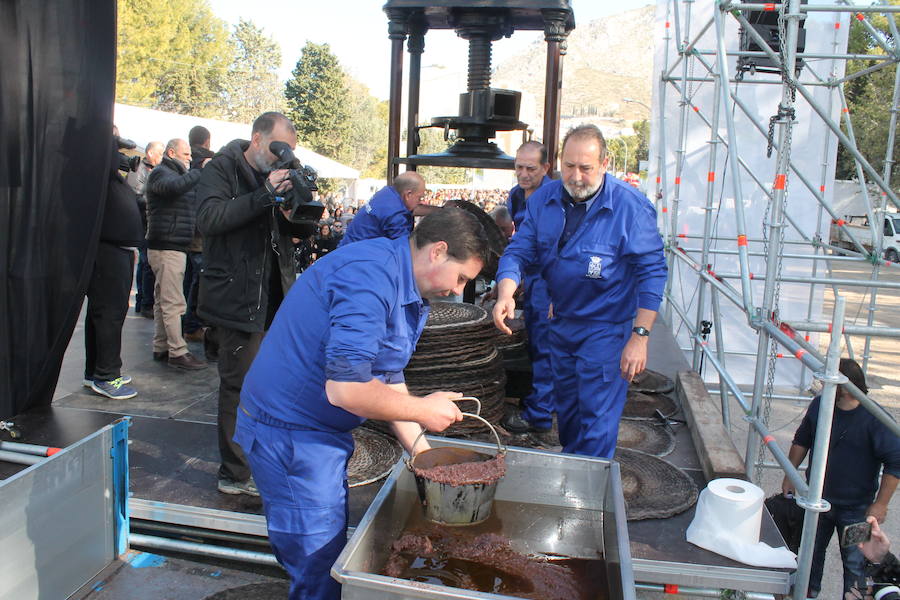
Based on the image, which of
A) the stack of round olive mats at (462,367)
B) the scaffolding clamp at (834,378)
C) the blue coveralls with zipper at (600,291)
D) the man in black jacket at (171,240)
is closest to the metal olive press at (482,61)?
the stack of round olive mats at (462,367)

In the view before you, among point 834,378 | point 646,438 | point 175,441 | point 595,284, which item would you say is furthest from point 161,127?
point 834,378

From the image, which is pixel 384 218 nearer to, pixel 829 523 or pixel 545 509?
pixel 545 509

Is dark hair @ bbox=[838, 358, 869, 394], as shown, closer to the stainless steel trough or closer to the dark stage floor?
the dark stage floor

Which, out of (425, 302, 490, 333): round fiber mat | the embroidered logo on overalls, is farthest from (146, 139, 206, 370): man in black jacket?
the embroidered logo on overalls

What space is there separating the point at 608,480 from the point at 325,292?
49.5 inches

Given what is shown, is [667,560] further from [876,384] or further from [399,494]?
[876,384]

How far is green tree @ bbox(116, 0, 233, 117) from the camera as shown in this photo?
32125mm

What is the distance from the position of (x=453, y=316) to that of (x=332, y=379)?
3.01 meters

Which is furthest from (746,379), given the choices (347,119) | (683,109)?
(347,119)

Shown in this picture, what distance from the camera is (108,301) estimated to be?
4.81 m

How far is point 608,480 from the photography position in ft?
8.65

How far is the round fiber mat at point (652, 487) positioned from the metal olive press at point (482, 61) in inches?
93.6

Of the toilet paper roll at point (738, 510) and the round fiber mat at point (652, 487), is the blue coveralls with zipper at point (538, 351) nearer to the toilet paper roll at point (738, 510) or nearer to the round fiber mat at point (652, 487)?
the round fiber mat at point (652, 487)

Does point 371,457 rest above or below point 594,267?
below
